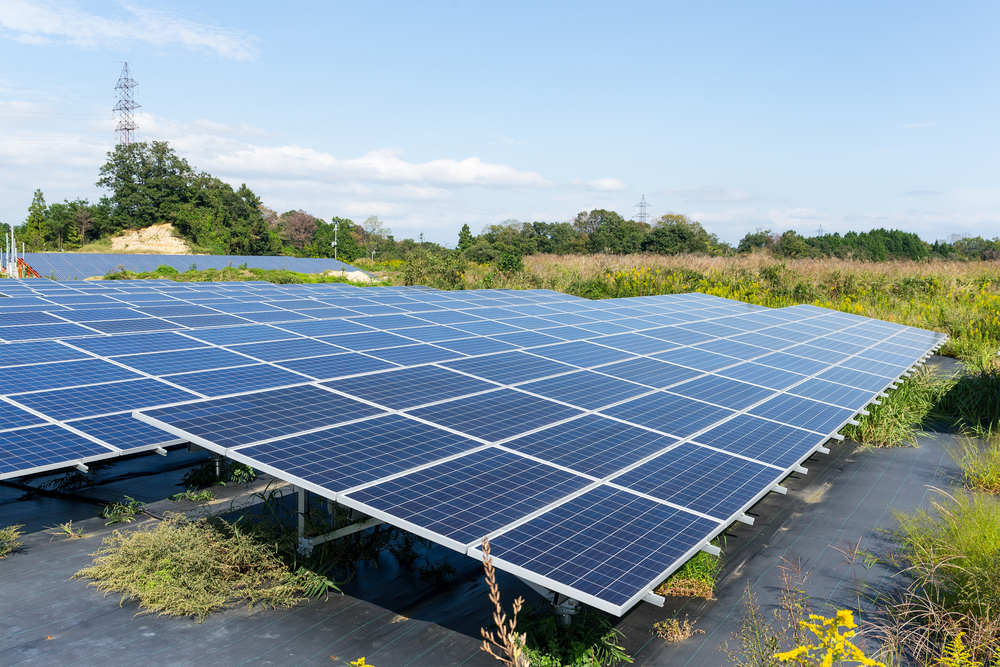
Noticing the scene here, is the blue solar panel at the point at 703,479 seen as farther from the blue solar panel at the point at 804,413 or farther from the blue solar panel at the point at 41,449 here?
the blue solar panel at the point at 41,449

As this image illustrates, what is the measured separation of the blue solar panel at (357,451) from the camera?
571cm

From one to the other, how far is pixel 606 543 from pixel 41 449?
19.9ft

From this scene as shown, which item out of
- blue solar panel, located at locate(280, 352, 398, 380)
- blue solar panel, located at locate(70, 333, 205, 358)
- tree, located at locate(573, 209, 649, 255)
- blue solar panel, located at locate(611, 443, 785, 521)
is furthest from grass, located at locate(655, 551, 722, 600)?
tree, located at locate(573, 209, 649, 255)

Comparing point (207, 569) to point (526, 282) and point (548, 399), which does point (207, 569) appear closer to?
point (548, 399)

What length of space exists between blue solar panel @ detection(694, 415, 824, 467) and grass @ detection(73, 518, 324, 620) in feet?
16.2

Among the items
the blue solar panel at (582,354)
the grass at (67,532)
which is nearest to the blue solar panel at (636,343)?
the blue solar panel at (582,354)

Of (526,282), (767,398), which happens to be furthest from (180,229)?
(767,398)

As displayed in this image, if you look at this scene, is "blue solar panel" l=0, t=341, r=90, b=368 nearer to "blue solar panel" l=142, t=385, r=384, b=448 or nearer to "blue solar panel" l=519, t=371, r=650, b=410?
"blue solar panel" l=142, t=385, r=384, b=448

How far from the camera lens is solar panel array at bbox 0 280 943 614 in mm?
5332

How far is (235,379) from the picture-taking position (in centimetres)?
918

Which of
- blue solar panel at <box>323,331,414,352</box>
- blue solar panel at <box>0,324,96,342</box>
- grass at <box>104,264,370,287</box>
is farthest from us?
grass at <box>104,264,370,287</box>

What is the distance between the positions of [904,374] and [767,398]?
7.04 m

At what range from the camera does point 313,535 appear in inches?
266

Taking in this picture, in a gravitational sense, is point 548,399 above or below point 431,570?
above
